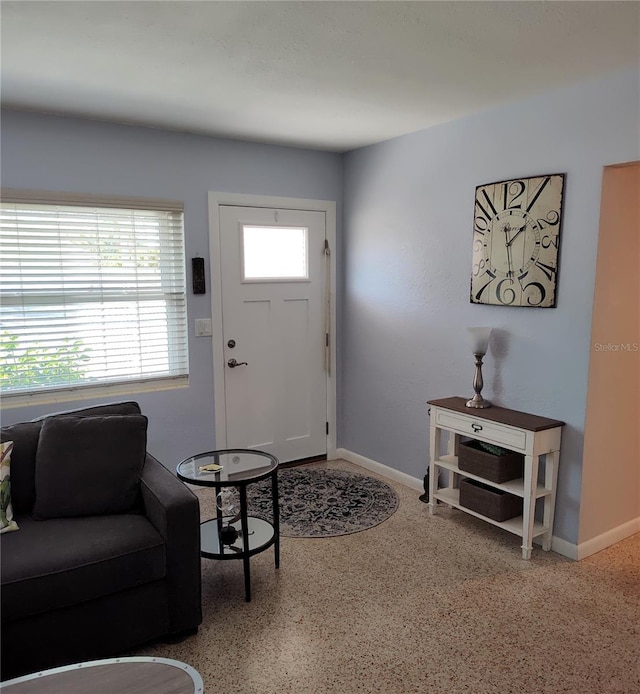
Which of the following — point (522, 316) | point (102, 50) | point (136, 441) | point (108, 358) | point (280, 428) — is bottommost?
point (280, 428)

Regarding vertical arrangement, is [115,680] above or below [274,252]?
below

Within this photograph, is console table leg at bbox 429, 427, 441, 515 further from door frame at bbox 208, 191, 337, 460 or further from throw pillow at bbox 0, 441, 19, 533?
throw pillow at bbox 0, 441, 19, 533

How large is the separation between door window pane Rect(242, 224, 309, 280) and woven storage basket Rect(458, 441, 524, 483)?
1.93m

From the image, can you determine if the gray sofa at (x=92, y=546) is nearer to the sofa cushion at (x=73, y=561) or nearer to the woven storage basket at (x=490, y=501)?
the sofa cushion at (x=73, y=561)

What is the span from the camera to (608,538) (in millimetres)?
3174

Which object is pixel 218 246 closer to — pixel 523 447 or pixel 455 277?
pixel 455 277

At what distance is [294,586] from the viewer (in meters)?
2.77

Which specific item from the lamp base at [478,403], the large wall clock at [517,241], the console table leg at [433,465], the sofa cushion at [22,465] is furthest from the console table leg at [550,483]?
the sofa cushion at [22,465]

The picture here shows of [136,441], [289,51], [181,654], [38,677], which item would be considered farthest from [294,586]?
[289,51]

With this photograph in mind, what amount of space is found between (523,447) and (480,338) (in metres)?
0.69

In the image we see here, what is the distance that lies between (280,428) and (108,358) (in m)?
1.45

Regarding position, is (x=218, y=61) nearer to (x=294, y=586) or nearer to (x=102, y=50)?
(x=102, y=50)

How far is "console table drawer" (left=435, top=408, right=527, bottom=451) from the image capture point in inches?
118

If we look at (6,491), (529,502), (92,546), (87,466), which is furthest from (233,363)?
(529,502)
